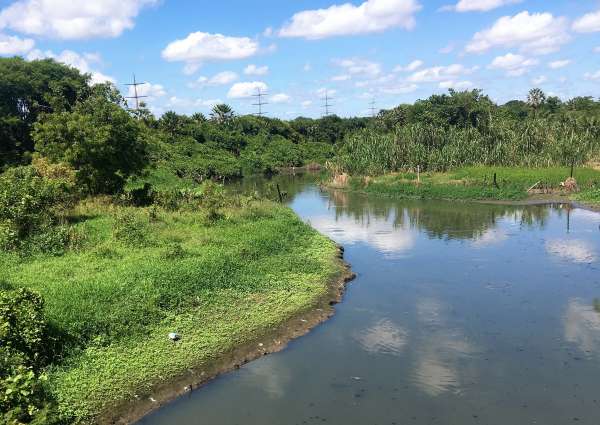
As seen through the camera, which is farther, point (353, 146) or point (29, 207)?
point (353, 146)

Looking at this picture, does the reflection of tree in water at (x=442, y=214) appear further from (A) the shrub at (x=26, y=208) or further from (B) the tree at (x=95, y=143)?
(A) the shrub at (x=26, y=208)

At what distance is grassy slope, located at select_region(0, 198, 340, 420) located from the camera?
1090cm

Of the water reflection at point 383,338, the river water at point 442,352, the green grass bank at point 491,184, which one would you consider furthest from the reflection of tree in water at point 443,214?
the water reflection at point 383,338

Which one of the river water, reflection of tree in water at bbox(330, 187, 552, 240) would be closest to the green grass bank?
reflection of tree in water at bbox(330, 187, 552, 240)

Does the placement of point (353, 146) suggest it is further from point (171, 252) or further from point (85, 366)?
point (85, 366)

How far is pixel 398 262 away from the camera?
21641 mm

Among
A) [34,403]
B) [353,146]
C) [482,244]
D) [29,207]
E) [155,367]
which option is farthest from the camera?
[353,146]

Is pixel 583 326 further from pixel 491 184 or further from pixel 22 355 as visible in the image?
pixel 491 184

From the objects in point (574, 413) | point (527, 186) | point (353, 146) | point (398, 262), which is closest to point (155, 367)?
point (574, 413)

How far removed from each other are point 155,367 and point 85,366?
146 centimetres

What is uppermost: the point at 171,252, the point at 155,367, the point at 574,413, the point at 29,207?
the point at 29,207

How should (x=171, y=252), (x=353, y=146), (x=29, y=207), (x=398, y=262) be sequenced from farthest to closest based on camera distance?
(x=353, y=146), (x=398, y=262), (x=29, y=207), (x=171, y=252)

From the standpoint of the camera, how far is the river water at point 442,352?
34.0 ft

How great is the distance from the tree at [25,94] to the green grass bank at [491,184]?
29.2m
